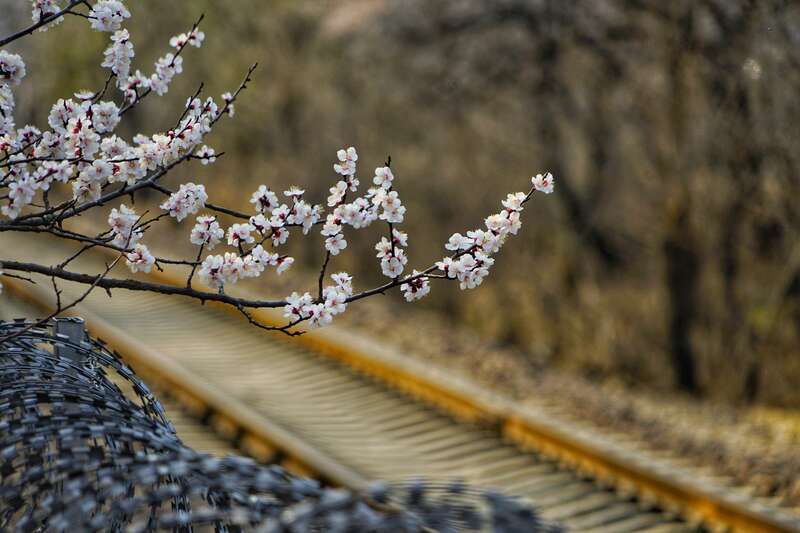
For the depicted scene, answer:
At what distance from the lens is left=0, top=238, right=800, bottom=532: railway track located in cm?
684

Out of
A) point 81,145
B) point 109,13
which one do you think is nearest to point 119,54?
point 109,13

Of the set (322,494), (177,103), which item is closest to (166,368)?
(322,494)

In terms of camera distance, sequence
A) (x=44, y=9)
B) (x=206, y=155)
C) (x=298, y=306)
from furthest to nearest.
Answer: (x=206, y=155)
(x=44, y=9)
(x=298, y=306)

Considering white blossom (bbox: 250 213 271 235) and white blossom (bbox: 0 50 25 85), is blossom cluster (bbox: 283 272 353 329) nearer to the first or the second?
white blossom (bbox: 250 213 271 235)

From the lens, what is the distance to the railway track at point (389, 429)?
269 inches

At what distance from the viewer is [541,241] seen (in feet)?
39.2

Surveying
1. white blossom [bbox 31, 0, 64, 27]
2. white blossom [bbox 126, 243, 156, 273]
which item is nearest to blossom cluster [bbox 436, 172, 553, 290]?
white blossom [bbox 126, 243, 156, 273]

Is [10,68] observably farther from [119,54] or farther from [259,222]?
[259,222]

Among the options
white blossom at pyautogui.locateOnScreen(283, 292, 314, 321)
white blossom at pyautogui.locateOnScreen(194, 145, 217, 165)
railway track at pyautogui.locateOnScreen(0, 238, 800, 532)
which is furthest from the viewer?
railway track at pyautogui.locateOnScreen(0, 238, 800, 532)

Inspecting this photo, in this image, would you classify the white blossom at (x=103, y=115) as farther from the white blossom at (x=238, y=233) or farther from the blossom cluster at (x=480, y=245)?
the blossom cluster at (x=480, y=245)

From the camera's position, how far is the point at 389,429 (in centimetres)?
855

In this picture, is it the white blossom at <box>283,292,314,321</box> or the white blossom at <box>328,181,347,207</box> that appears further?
the white blossom at <box>328,181,347,207</box>

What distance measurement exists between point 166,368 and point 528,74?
5493 mm

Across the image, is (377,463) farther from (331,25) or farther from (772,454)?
(331,25)
